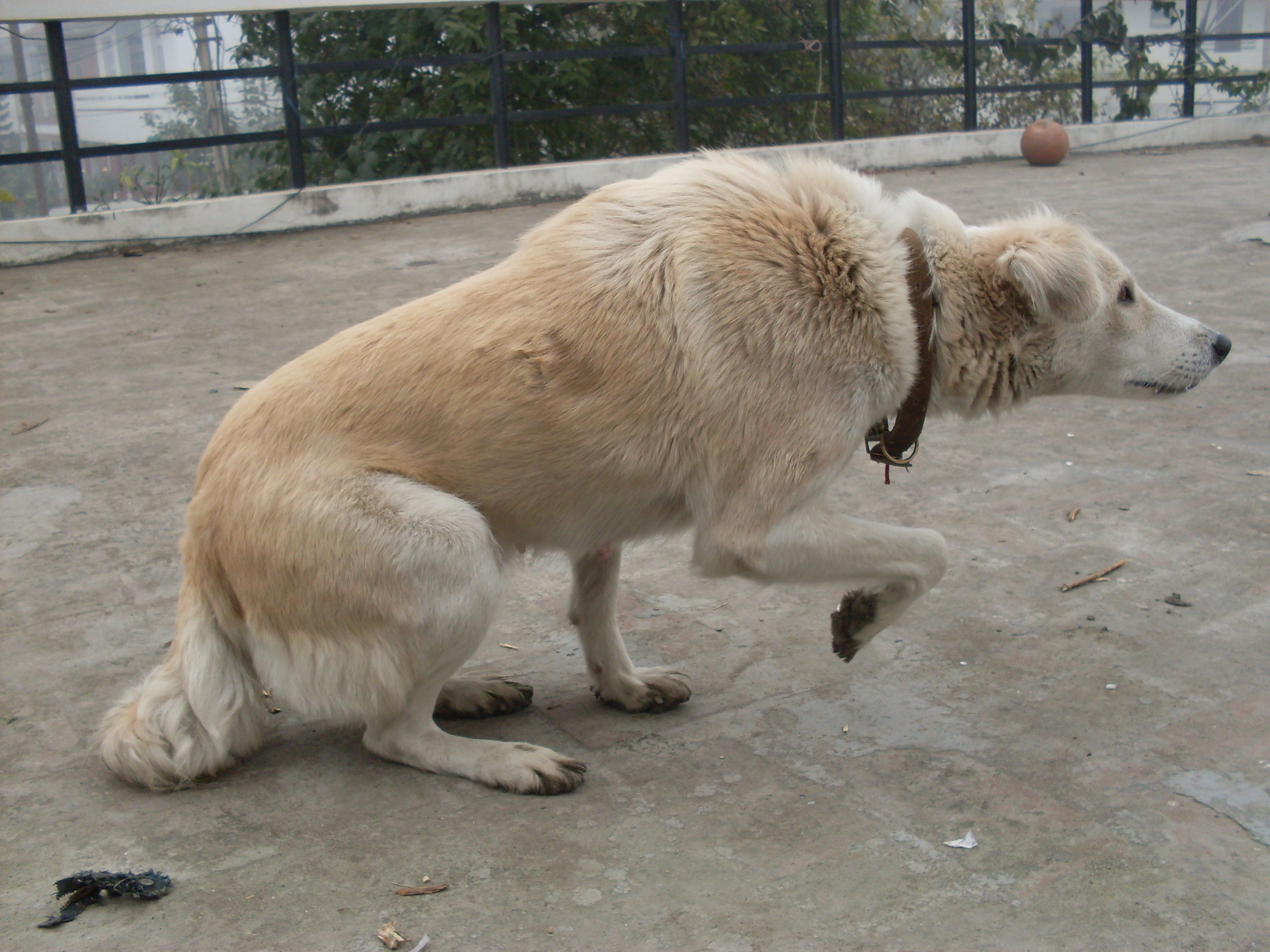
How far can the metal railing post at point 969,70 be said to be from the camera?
1488 centimetres

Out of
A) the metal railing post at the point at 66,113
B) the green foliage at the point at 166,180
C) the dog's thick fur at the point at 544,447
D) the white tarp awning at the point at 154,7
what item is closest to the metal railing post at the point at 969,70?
the white tarp awning at the point at 154,7

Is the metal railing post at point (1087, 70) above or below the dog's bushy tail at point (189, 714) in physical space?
above

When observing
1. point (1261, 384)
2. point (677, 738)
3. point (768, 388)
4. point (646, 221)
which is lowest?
point (677, 738)

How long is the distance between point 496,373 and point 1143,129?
15.3 meters

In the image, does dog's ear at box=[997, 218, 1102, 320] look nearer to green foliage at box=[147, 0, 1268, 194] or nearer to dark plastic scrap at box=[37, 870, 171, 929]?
dark plastic scrap at box=[37, 870, 171, 929]

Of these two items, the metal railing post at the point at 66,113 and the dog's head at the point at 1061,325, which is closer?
the dog's head at the point at 1061,325

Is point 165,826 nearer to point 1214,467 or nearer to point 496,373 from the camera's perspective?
point 496,373

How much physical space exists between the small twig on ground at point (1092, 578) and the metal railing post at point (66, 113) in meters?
9.29

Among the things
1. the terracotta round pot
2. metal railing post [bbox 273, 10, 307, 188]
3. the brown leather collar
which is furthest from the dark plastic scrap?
the terracotta round pot

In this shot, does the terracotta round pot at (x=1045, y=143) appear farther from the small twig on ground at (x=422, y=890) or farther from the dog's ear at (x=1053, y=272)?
the small twig on ground at (x=422, y=890)

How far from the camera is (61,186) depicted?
10.4m

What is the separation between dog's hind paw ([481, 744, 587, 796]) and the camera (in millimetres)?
2898

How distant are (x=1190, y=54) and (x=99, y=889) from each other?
17.9 m

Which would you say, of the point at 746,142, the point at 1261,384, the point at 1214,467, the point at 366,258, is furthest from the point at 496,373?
the point at 746,142
